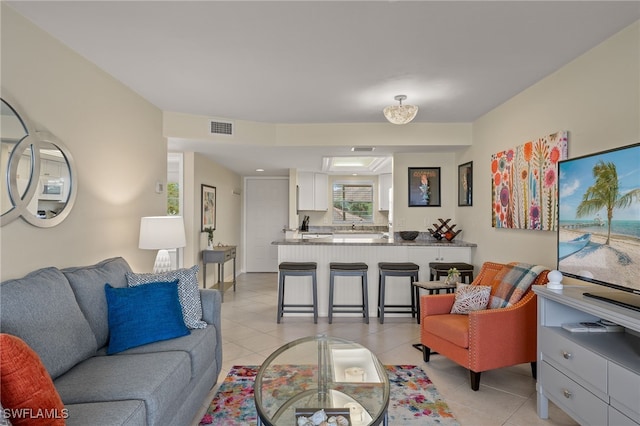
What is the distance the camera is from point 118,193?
3.06 meters

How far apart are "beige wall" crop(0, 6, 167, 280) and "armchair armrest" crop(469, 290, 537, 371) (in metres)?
2.91

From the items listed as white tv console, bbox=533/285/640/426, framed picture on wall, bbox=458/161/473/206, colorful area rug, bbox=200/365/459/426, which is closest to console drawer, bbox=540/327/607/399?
white tv console, bbox=533/285/640/426

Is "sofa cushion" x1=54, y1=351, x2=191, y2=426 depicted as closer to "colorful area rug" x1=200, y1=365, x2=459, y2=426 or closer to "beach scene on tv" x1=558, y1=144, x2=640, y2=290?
"colorful area rug" x1=200, y1=365, x2=459, y2=426

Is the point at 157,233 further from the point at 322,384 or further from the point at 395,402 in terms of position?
the point at 395,402

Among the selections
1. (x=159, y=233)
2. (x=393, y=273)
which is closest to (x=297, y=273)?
(x=393, y=273)

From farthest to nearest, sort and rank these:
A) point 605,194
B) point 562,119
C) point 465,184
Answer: point 465,184 < point 562,119 < point 605,194

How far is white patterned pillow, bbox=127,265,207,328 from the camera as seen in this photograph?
240 centimetres

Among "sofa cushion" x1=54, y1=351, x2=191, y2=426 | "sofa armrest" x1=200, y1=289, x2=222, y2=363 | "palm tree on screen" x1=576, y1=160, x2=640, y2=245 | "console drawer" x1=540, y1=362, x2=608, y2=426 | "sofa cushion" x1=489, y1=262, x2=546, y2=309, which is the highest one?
"palm tree on screen" x1=576, y1=160, x2=640, y2=245

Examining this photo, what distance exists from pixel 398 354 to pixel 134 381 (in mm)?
2285

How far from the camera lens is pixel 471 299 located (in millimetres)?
2902

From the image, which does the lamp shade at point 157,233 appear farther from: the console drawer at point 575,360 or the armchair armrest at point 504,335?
the console drawer at point 575,360

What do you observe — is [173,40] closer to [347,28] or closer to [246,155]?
[347,28]

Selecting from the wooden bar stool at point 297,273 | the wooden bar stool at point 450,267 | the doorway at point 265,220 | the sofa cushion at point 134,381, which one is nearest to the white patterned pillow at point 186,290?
the sofa cushion at point 134,381

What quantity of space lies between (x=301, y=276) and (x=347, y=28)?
9.77 feet
